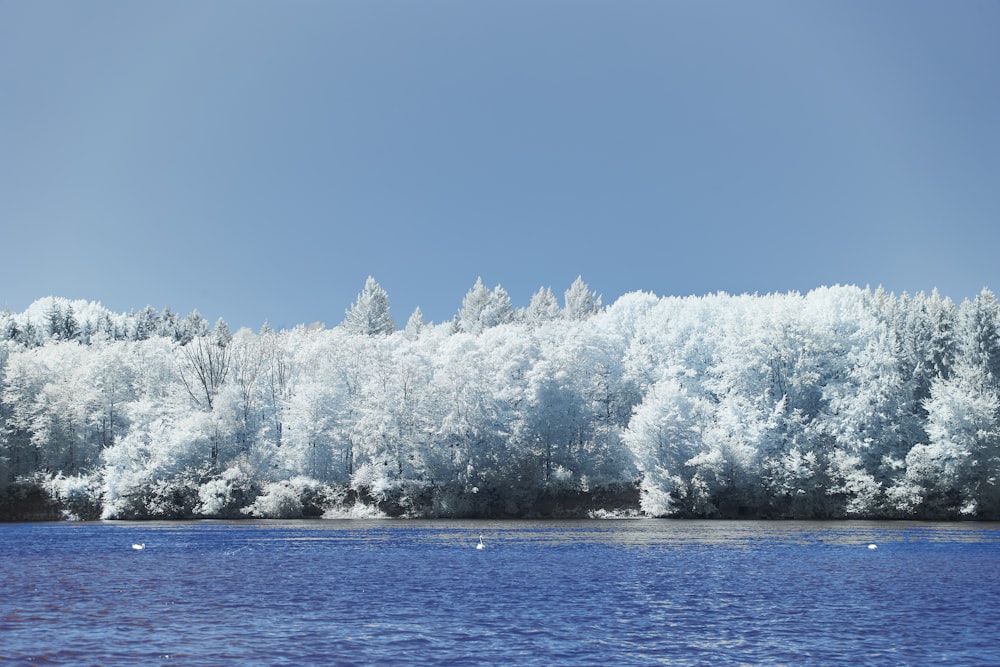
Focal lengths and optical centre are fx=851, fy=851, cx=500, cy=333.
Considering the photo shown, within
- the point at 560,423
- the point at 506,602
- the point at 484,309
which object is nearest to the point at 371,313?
the point at 484,309

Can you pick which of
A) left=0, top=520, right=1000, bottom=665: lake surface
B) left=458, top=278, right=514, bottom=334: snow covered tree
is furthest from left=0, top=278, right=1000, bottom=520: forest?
left=458, top=278, right=514, bottom=334: snow covered tree

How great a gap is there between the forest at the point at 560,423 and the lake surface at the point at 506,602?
29.2 meters

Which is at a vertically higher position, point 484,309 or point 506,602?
point 484,309

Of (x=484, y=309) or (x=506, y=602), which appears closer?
(x=506, y=602)

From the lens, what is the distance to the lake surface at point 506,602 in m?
21.5

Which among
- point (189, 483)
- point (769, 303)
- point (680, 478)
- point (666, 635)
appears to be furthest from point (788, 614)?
point (769, 303)

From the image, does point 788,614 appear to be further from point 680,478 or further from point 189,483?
point 189,483

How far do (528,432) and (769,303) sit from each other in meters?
36.7

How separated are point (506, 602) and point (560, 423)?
6898 cm

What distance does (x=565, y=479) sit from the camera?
93938mm

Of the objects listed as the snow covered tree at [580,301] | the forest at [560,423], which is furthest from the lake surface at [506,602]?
the snow covered tree at [580,301]

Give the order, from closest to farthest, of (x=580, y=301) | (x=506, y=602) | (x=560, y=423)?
(x=506, y=602), (x=560, y=423), (x=580, y=301)

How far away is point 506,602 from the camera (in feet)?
97.6

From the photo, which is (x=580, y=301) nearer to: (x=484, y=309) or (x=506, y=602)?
(x=484, y=309)
